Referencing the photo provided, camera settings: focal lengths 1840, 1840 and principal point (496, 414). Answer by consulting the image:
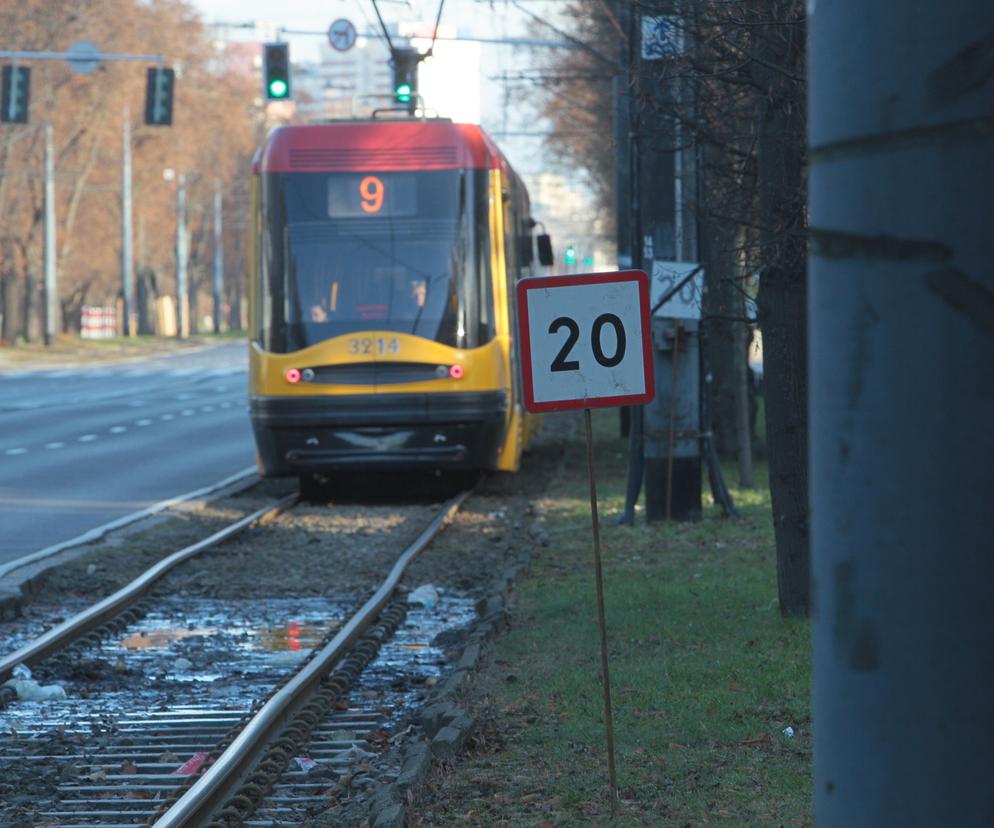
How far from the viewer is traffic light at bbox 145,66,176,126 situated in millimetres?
31478

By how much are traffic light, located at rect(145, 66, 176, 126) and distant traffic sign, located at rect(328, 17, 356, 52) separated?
9.50 ft

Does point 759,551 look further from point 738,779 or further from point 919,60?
point 919,60

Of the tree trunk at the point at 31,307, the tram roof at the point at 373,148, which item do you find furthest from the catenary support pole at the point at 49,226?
the tram roof at the point at 373,148

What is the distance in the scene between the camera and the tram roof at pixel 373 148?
17.6 m

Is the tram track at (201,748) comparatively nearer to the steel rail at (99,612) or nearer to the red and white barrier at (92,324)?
the steel rail at (99,612)

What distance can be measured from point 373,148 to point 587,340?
11606mm

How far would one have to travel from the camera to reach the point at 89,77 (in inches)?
2576

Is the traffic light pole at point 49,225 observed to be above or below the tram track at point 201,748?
above

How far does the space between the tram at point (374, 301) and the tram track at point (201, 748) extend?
7348 millimetres

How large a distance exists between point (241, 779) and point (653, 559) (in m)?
6.62

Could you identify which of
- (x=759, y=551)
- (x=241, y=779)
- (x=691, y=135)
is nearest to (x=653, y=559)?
(x=759, y=551)

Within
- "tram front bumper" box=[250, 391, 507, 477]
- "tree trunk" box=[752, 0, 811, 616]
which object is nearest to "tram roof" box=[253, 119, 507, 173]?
"tram front bumper" box=[250, 391, 507, 477]

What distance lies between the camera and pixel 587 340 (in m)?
6.39

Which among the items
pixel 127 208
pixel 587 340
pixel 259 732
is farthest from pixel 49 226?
pixel 587 340
